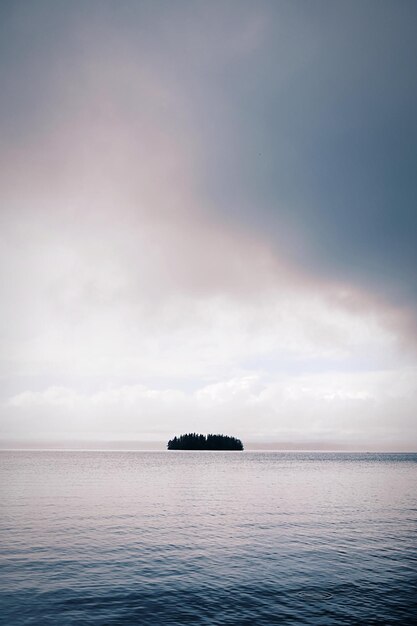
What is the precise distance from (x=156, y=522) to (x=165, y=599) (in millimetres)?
23515

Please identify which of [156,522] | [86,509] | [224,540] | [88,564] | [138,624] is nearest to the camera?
[138,624]

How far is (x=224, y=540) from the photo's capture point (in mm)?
36062

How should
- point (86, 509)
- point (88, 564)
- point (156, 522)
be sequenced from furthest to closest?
point (86, 509) → point (156, 522) → point (88, 564)

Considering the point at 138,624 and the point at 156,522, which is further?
the point at 156,522

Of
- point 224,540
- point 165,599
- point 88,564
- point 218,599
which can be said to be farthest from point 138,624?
point 224,540

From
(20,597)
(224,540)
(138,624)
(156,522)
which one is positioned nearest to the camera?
(138,624)

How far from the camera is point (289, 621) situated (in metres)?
19.1

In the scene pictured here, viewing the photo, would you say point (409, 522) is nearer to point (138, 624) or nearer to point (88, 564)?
point (88, 564)

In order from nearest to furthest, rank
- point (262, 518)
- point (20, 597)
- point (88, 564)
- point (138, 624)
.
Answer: point (138, 624), point (20, 597), point (88, 564), point (262, 518)

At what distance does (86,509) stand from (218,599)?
34431 millimetres

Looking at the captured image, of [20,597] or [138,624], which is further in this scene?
[20,597]

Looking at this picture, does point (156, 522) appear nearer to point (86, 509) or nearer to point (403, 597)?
point (86, 509)

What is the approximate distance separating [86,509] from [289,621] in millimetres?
38607

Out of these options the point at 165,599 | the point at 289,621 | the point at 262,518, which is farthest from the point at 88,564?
the point at 262,518
